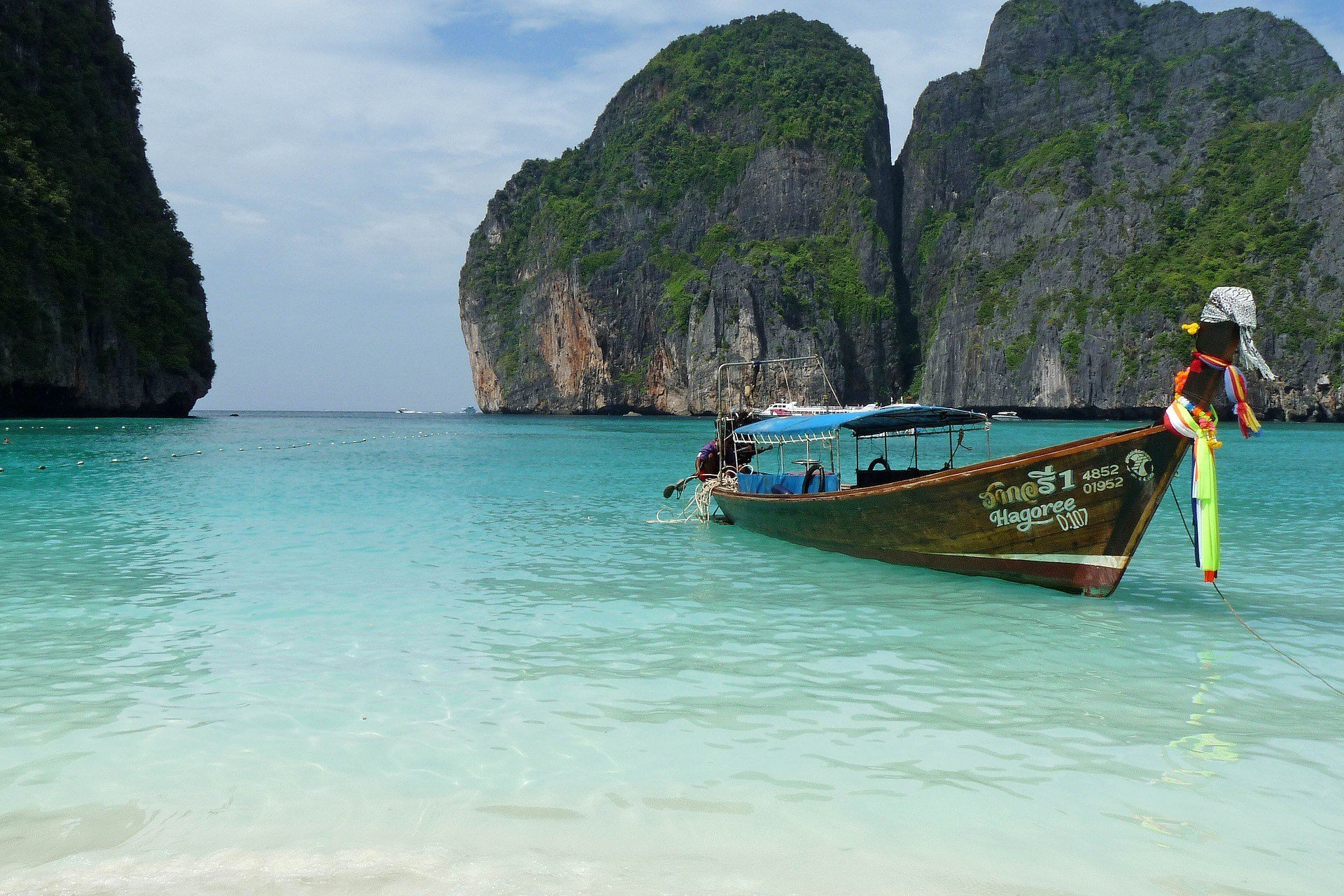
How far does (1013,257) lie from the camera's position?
94.6 metres

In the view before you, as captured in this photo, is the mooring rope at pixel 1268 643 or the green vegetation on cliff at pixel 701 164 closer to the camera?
the mooring rope at pixel 1268 643

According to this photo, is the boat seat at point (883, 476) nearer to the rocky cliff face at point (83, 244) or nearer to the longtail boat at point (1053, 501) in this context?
the longtail boat at point (1053, 501)

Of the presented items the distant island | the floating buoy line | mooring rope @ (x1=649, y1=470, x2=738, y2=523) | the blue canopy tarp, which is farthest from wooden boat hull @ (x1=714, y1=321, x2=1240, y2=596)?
the distant island

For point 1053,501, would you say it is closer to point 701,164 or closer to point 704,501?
point 704,501

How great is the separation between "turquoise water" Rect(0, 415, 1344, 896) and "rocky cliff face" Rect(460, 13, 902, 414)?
85.4 metres

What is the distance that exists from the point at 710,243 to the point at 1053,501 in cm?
10370

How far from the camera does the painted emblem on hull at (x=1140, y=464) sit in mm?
8578

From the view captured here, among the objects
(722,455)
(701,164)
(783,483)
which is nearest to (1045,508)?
(783,483)

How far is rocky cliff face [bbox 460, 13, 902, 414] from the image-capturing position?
99938 mm

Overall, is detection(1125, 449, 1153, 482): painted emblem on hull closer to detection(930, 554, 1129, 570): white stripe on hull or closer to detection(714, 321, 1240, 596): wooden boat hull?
detection(714, 321, 1240, 596): wooden boat hull

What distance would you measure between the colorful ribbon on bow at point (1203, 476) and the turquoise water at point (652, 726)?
770 millimetres

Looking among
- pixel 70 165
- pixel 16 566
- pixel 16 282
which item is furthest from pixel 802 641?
pixel 70 165

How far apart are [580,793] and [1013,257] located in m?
99.5

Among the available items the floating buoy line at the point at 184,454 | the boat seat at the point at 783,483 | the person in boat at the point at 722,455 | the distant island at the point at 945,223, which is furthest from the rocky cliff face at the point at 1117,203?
the boat seat at the point at 783,483
